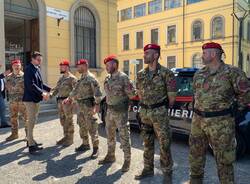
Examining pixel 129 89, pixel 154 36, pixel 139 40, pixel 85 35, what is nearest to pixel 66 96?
pixel 129 89

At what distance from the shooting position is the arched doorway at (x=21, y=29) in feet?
40.8

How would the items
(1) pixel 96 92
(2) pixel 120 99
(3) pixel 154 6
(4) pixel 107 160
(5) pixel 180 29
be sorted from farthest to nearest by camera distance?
(3) pixel 154 6 → (5) pixel 180 29 → (1) pixel 96 92 → (4) pixel 107 160 → (2) pixel 120 99

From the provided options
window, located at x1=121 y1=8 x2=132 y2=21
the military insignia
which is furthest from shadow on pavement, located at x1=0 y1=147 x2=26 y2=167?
window, located at x1=121 y1=8 x2=132 y2=21

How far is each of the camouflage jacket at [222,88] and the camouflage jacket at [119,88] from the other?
4.63ft

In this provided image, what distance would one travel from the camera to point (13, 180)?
447cm

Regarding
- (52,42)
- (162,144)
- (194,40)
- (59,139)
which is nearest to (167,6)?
(194,40)

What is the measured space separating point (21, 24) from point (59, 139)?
29.8 feet

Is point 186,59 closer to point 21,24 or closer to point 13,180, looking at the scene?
point 21,24

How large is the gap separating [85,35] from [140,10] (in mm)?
23343

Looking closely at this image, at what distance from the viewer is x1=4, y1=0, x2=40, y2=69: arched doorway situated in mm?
12438

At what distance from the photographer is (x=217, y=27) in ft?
99.6

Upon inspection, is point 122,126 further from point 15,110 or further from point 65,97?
point 15,110

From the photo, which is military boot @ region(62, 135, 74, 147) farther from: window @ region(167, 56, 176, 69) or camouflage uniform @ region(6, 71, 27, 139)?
window @ region(167, 56, 176, 69)

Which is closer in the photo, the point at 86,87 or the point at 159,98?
the point at 159,98
